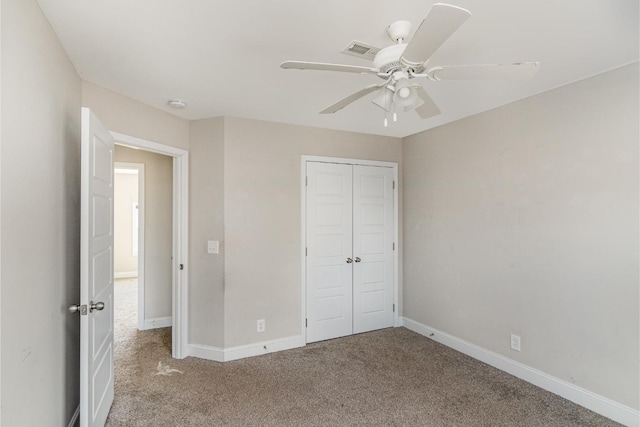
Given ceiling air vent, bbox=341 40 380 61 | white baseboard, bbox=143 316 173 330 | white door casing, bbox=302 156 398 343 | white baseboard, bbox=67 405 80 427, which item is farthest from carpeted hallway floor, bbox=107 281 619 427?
ceiling air vent, bbox=341 40 380 61

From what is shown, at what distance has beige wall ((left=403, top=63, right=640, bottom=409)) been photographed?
2293 mm

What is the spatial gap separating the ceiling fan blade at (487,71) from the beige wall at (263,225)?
7.26ft

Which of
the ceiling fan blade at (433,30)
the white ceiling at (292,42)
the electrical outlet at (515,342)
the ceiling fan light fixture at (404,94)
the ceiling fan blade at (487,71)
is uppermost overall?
the white ceiling at (292,42)

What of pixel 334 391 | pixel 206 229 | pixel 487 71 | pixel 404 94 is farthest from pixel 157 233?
pixel 487 71

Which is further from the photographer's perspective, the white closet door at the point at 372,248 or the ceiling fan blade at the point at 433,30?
the white closet door at the point at 372,248

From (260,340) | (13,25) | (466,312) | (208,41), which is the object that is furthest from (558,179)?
(13,25)

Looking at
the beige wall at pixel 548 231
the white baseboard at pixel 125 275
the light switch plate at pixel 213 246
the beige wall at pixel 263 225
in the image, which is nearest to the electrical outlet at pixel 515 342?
the beige wall at pixel 548 231

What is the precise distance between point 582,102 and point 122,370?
4338 millimetres

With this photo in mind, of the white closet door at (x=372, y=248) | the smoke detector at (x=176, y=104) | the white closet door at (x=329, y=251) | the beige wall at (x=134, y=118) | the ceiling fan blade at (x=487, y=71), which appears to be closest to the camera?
the ceiling fan blade at (x=487, y=71)

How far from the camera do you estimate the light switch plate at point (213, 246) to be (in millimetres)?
3332

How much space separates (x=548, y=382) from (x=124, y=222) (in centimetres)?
814

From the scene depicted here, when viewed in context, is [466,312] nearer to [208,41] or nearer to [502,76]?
[502,76]

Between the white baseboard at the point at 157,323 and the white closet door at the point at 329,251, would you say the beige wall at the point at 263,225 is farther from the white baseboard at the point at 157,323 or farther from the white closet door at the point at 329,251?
the white baseboard at the point at 157,323

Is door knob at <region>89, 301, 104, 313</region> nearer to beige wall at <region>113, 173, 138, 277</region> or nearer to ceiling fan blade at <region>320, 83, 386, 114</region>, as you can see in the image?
ceiling fan blade at <region>320, 83, 386, 114</region>
